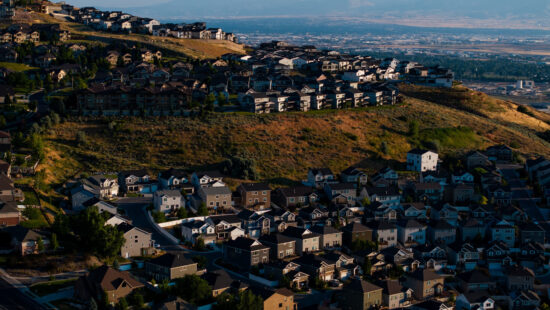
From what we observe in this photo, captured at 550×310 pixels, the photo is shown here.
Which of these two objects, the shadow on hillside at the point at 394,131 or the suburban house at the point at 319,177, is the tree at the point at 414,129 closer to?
the shadow on hillside at the point at 394,131

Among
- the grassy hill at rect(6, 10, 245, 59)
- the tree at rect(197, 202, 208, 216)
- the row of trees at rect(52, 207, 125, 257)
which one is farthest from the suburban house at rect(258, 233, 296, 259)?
the grassy hill at rect(6, 10, 245, 59)

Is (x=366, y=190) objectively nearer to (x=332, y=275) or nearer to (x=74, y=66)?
(x=332, y=275)

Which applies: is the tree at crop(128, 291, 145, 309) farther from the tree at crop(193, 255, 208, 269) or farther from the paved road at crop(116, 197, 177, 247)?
the paved road at crop(116, 197, 177, 247)

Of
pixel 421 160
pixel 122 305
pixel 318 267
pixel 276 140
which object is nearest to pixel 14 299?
pixel 122 305

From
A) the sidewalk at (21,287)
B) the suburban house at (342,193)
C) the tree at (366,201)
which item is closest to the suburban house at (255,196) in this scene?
the suburban house at (342,193)

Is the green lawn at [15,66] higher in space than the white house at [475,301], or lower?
higher

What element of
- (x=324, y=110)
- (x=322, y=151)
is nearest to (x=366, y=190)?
(x=322, y=151)
